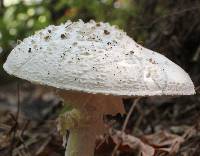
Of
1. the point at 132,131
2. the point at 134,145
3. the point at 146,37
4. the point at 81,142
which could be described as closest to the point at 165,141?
the point at 134,145

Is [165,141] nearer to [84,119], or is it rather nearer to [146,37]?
[84,119]

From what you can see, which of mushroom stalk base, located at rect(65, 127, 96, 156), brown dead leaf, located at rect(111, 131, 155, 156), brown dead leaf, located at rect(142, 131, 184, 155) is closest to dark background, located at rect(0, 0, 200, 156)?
brown dead leaf, located at rect(142, 131, 184, 155)

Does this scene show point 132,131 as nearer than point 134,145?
No

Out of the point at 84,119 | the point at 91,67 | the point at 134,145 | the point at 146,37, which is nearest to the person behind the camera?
the point at 91,67

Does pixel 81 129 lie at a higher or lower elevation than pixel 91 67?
lower

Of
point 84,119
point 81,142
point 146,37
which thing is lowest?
point 81,142

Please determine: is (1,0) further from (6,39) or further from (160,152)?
(160,152)

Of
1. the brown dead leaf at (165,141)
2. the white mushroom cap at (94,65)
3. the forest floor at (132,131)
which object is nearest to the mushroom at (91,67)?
the white mushroom cap at (94,65)

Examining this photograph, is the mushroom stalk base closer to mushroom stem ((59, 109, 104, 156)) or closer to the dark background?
mushroom stem ((59, 109, 104, 156))
